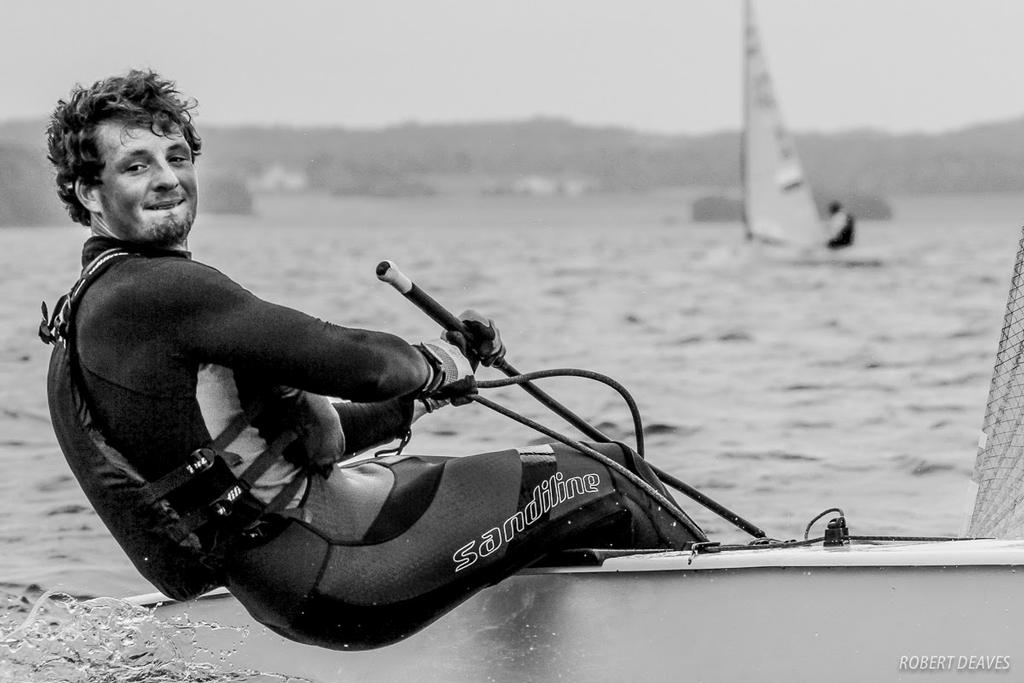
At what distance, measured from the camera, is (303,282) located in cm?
2158

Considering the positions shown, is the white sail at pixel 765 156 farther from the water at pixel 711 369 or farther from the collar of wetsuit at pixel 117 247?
the collar of wetsuit at pixel 117 247

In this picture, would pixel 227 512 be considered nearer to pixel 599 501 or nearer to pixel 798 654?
pixel 599 501

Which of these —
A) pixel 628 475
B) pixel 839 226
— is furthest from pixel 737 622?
pixel 839 226

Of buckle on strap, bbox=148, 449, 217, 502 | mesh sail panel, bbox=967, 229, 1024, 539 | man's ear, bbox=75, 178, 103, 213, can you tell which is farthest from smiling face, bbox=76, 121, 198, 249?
mesh sail panel, bbox=967, 229, 1024, 539

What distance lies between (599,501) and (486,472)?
0.23m

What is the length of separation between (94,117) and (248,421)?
51 centimetres

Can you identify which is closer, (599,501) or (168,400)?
(168,400)

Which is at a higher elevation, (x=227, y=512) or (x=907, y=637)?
(x=227, y=512)

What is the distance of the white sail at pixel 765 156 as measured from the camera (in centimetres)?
1766

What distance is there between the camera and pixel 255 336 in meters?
1.88

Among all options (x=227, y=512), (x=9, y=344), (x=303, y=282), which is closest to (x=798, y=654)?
(x=227, y=512)

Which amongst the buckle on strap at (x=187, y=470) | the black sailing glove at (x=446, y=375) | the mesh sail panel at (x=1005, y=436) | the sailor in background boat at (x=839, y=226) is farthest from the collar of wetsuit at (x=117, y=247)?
the sailor in background boat at (x=839, y=226)

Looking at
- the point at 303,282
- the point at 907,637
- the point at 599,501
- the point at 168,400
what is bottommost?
the point at 303,282

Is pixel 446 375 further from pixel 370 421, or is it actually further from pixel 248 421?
pixel 248 421
